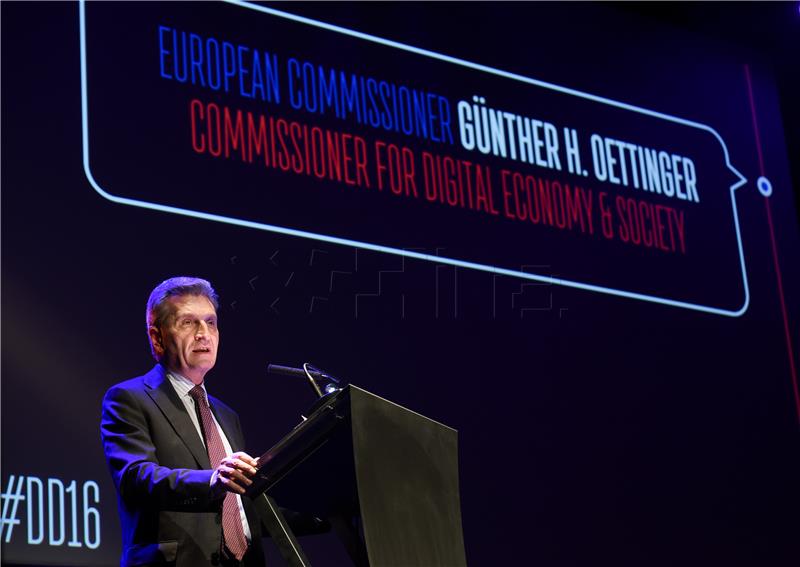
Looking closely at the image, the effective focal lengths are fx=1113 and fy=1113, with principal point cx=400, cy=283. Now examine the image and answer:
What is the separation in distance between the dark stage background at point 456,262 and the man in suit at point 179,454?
77cm

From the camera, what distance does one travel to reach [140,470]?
2.46m

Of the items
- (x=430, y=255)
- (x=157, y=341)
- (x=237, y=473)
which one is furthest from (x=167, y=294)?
(x=430, y=255)

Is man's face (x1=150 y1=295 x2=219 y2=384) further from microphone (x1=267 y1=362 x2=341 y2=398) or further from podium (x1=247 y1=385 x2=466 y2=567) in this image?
podium (x1=247 y1=385 x2=466 y2=567)

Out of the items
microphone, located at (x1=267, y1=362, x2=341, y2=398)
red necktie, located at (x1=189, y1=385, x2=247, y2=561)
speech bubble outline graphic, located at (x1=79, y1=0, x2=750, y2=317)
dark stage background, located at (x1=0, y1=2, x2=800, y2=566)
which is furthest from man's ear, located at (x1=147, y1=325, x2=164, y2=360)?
speech bubble outline graphic, located at (x1=79, y1=0, x2=750, y2=317)

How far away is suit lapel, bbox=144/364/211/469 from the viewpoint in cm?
267

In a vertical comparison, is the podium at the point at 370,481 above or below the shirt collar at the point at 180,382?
below

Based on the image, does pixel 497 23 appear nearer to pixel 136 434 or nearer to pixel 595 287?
pixel 595 287

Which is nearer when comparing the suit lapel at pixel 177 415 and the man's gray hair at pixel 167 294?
the suit lapel at pixel 177 415

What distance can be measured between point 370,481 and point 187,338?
2.68 feet

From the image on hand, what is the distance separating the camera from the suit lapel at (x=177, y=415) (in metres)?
2.67

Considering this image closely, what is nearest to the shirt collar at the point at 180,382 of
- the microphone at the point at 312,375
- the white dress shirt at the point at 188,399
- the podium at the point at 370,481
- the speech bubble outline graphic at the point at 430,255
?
the white dress shirt at the point at 188,399

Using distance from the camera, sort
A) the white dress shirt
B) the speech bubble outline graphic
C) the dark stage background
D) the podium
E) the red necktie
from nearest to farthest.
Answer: the podium, the red necktie, the white dress shirt, the dark stage background, the speech bubble outline graphic

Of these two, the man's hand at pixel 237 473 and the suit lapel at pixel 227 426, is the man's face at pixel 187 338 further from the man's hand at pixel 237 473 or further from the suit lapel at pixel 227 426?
the man's hand at pixel 237 473

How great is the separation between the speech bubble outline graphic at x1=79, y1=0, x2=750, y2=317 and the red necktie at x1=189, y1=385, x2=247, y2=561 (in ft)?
3.86
